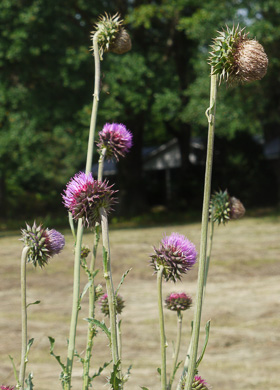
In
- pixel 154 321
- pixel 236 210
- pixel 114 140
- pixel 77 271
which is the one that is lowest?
pixel 154 321

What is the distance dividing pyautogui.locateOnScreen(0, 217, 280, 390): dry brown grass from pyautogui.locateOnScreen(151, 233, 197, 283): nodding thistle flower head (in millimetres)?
72

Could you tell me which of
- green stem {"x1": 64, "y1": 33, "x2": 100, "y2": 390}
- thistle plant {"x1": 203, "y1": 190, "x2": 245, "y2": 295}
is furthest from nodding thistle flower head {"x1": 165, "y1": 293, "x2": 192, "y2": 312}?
green stem {"x1": 64, "y1": 33, "x2": 100, "y2": 390}

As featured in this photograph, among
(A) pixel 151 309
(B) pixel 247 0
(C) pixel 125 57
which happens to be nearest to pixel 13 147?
(C) pixel 125 57

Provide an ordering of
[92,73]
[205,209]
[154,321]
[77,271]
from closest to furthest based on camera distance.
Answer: [205,209] < [77,271] < [154,321] < [92,73]

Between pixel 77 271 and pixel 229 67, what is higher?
pixel 229 67

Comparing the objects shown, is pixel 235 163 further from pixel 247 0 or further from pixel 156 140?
pixel 156 140

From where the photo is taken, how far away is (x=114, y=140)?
246cm

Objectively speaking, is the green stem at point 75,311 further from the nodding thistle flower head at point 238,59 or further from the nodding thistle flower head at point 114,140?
the nodding thistle flower head at point 238,59

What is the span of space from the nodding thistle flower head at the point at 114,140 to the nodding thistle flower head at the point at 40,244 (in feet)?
1.61

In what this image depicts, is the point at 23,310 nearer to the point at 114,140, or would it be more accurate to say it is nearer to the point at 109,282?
the point at 109,282

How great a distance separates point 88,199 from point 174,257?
1.21 feet

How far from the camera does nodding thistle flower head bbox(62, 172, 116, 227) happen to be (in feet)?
5.84

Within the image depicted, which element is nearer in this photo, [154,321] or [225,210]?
[225,210]

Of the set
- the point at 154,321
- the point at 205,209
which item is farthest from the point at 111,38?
the point at 154,321
